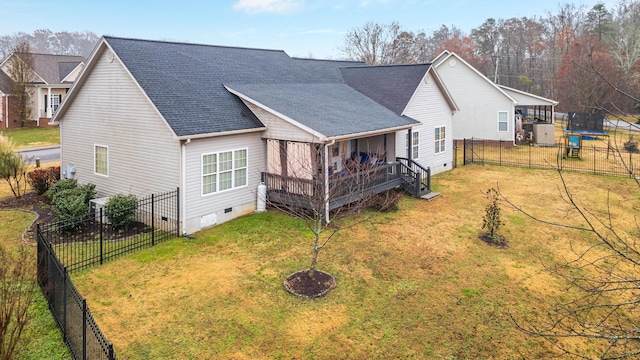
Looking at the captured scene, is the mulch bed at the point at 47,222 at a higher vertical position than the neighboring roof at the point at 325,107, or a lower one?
lower

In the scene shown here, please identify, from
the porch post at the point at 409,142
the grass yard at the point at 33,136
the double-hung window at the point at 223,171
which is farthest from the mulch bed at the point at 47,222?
the grass yard at the point at 33,136

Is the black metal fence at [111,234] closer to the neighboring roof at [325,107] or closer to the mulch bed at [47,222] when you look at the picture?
the mulch bed at [47,222]

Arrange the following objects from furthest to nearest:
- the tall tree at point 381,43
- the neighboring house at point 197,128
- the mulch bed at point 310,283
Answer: the tall tree at point 381,43 < the neighboring house at point 197,128 < the mulch bed at point 310,283

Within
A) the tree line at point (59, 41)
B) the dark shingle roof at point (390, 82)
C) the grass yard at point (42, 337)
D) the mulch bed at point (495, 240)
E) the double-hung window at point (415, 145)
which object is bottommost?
the grass yard at point (42, 337)

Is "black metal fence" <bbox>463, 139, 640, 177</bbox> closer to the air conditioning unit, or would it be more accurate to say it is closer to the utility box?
the utility box

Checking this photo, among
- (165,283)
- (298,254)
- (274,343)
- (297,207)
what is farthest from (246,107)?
(274,343)

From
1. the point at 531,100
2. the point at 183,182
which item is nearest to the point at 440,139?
the point at 531,100

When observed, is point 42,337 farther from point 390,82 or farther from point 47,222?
point 390,82
